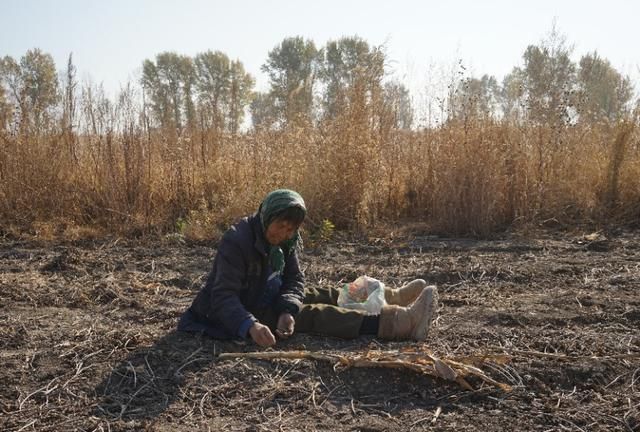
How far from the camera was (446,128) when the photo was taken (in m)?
7.34

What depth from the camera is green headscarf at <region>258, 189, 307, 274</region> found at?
2.83 meters

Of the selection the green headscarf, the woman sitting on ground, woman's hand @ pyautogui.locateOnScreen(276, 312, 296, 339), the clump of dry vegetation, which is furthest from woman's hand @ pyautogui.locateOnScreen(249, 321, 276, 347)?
the clump of dry vegetation

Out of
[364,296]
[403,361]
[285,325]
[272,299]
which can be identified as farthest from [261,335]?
[364,296]

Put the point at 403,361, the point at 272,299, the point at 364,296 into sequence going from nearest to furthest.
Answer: the point at 403,361 → the point at 272,299 → the point at 364,296

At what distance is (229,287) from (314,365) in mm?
573

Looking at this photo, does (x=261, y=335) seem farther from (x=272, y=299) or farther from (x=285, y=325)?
(x=272, y=299)

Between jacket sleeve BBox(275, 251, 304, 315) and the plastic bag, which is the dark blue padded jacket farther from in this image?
the plastic bag

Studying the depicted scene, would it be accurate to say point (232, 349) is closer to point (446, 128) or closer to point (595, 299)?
point (595, 299)

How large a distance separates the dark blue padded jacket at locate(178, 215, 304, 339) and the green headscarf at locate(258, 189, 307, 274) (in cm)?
5

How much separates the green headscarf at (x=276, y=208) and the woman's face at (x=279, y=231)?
0.03 m

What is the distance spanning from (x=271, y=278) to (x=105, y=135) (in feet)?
17.0

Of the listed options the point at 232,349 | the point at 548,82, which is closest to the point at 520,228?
the point at 548,82

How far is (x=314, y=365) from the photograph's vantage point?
2.79m

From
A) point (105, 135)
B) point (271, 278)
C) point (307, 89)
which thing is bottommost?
point (271, 278)
